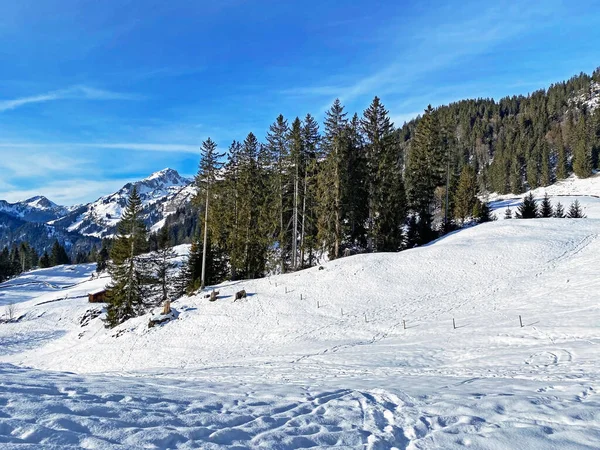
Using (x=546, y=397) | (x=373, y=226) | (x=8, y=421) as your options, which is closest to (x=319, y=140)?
(x=373, y=226)

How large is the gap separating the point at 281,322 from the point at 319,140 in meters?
18.9

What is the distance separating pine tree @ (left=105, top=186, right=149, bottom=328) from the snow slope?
3254 millimetres

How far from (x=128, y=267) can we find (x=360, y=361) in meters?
27.7

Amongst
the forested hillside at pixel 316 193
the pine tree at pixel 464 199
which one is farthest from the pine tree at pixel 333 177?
the pine tree at pixel 464 199

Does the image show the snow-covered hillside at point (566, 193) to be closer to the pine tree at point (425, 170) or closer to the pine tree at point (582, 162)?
the pine tree at point (582, 162)

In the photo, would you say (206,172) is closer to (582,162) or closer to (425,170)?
(425,170)

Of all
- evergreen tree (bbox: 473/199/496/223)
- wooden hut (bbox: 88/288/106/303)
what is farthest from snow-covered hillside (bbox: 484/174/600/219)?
wooden hut (bbox: 88/288/106/303)

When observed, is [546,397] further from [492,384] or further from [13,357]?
[13,357]

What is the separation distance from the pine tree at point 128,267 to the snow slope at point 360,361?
3.25m

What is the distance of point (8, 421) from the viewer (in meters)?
4.71

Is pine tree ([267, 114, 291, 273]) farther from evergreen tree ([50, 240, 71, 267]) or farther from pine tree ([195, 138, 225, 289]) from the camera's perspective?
evergreen tree ([50, 240, 71, 267])

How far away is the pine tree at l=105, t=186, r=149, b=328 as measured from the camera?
3406 centimetres

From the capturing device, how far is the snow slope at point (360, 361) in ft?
17.7

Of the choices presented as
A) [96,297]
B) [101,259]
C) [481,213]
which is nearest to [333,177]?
[481,213]
